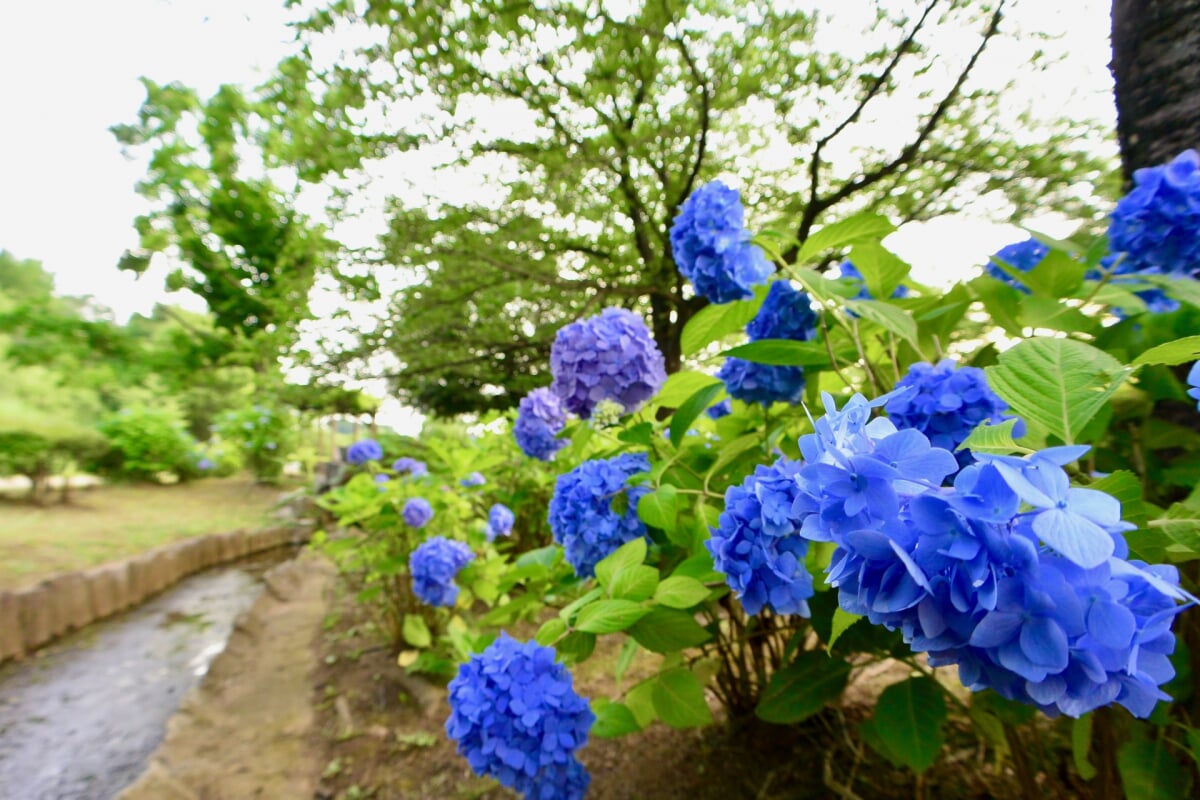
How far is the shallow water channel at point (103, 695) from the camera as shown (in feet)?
6.91

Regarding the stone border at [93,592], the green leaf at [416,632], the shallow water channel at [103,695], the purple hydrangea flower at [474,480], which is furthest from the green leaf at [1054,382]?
the stone border at [93,592]

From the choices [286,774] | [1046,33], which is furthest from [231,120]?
[1046,33]

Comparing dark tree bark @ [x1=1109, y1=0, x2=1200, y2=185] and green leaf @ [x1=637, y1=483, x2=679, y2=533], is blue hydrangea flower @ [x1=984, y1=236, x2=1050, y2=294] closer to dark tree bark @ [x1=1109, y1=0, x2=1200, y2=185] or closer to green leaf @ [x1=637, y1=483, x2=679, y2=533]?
dark tree bark @ [x1=1109, y1=0, x2=1200, y2=185]

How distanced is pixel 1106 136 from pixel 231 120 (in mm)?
6348

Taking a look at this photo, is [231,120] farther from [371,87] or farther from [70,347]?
[70,347]

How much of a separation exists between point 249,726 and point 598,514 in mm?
1918

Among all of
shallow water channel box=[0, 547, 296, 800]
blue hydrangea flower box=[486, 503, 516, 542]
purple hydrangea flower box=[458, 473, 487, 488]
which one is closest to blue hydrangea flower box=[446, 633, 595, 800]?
blue hydrangea flower box=[486, 503, 516, 542]

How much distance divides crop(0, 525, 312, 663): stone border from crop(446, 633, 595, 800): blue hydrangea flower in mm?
3837

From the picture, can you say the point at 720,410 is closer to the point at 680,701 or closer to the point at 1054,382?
the point at 680,701

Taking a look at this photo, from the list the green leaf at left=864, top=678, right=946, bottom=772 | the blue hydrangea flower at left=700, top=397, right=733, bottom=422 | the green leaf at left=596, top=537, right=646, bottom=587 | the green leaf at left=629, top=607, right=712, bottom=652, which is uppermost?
the blue hydrangea flower at left=700, top=397, right=733, bottom=422

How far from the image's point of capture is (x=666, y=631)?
0.84 meters

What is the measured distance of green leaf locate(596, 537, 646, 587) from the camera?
87 cm

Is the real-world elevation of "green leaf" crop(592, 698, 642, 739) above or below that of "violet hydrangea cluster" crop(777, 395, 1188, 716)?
below

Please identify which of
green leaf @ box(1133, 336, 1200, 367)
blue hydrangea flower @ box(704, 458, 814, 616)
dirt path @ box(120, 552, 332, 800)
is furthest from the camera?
dirt path @ box(120, 552, 332, 800)
